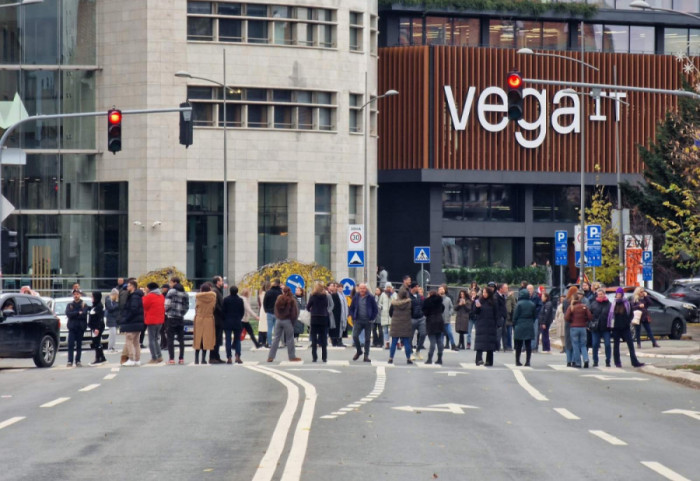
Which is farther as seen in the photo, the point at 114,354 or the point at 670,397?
the point at 114,354

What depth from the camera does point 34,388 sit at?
22516 mm

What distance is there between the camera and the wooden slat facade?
70562 mm

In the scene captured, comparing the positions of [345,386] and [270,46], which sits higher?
[270,46]

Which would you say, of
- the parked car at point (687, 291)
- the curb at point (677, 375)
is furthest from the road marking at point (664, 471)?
the parked car at point (687, 291)

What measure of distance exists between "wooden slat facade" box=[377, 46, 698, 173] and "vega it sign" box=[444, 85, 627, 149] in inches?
6.6

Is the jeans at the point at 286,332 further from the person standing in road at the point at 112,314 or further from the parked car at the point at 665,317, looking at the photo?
the parked car at the point at 665,317

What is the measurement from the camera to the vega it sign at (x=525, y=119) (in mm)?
70625

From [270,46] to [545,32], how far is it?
17.5m

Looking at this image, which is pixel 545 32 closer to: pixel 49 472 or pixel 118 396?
pixel 118 396

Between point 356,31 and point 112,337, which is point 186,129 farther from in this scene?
point 356,31

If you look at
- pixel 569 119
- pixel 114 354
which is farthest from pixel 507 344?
pixel 569 119

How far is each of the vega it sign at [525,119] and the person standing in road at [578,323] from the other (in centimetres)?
4158

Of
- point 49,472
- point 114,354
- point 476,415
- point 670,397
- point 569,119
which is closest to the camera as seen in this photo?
point 49,472

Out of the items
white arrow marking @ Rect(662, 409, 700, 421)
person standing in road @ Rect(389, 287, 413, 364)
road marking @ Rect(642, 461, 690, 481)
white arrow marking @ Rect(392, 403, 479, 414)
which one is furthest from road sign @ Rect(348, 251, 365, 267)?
road marking @ Rect(642, 461, 690, 481)
